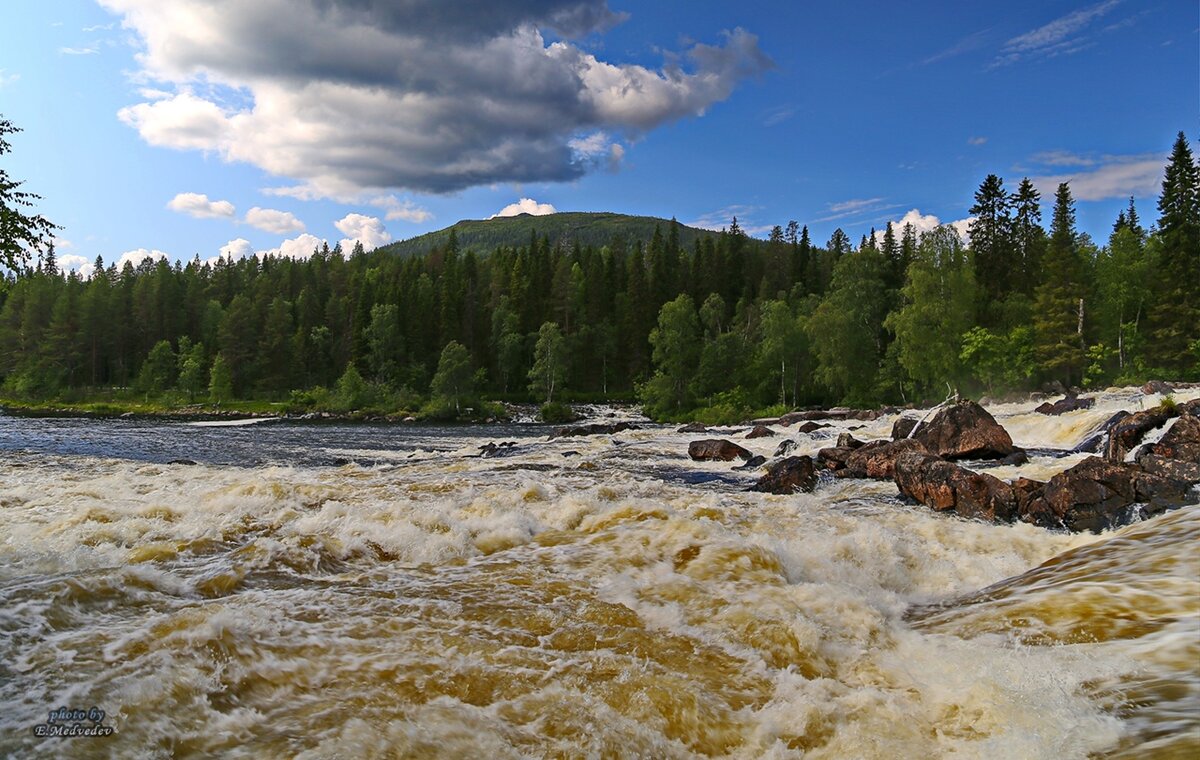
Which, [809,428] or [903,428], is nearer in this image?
[903,428]

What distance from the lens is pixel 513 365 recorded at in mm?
80875

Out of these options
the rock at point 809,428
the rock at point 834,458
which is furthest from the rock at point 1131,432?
the rock at point 809,428

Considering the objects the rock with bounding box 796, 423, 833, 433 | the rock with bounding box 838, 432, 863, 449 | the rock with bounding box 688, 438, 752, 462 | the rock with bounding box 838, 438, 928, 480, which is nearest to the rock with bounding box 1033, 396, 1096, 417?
the rock with bounding box 796, 423, 833, 433

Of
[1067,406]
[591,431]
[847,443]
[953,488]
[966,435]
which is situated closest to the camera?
[953,488]

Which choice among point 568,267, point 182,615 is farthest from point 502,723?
point 568,267

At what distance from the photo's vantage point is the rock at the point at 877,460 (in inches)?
701

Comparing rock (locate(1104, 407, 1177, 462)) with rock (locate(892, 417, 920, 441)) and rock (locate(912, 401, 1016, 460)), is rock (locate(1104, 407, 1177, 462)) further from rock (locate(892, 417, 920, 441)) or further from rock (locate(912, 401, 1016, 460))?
rock (locate(892, 417, 920, 441))

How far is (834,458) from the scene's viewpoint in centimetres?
1962

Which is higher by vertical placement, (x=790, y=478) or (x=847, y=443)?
(x=847, y=443)

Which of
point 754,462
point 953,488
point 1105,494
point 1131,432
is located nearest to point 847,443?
point 754,462

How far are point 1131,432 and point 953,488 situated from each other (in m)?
6.16

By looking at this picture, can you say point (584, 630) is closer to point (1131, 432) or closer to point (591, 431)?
point (1131, 432)

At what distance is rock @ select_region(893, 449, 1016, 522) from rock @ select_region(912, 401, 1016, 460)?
4.79m

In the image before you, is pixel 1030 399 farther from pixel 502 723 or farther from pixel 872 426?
pixel 502 723
